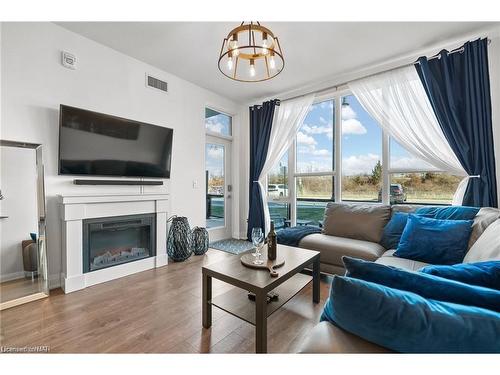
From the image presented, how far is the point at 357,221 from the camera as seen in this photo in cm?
270

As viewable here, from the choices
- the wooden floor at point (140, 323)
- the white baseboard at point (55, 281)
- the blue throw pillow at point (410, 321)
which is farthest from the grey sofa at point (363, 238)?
the white baseboard at point (55, 281)

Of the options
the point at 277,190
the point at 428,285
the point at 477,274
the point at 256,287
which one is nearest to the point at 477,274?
the point at 477,274

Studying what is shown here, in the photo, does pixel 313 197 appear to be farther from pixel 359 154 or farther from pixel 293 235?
pixel 293 235

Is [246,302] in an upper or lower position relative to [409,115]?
lower

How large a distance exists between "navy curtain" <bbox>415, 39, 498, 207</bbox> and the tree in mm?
813

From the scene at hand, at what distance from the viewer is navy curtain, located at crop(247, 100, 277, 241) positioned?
4074mm

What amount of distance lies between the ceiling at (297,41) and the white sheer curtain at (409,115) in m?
0.27

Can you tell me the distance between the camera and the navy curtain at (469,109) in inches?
92.0

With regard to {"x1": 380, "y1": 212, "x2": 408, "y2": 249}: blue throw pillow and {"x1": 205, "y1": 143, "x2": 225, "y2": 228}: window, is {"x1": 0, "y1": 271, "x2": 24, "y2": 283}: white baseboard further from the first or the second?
{"x1": 380, "y1": 212, "x2": 408, "y2": 249}: blue throw pillow

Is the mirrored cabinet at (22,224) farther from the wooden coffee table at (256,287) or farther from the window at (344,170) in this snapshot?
the window at (344,170)

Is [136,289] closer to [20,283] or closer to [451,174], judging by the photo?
[20,283]

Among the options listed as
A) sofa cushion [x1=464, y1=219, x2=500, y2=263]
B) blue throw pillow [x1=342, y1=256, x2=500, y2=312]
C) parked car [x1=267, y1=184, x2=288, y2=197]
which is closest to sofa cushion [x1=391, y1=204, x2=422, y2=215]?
sofa cushion [x1=464, y1=219, x2=500, y2=263]

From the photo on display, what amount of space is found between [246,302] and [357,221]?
167cm

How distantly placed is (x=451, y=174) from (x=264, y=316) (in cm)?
276
